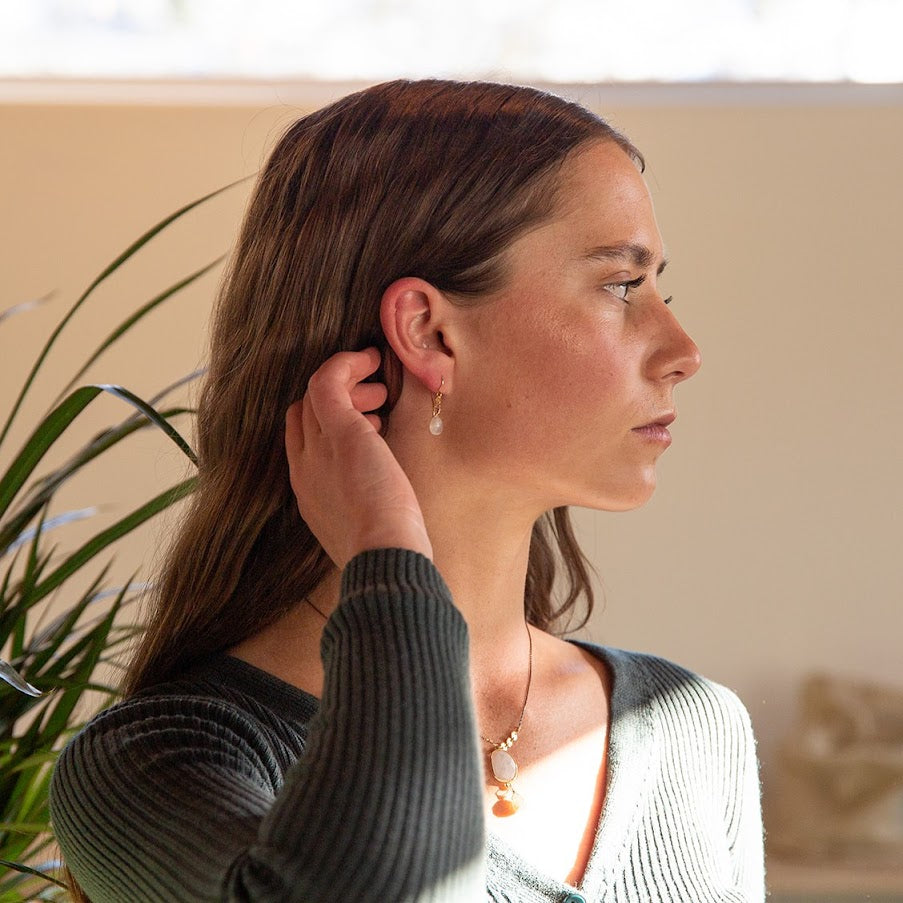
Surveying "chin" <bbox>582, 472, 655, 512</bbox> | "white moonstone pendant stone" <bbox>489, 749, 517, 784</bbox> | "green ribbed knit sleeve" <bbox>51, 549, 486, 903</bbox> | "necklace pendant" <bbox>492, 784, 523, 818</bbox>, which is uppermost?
"chin" <bbox>582, 472, 655, 512</bbox>

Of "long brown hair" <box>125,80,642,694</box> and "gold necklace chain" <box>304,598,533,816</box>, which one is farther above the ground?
"long brown hair" <box>125,80,642,694</box>

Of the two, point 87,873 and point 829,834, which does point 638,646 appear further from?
point 87,873

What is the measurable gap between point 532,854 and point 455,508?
0.37 meters

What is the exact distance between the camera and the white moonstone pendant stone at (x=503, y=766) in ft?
4.40

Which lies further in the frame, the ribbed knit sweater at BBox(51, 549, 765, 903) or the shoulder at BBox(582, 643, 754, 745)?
the shoulder at BBox(582, 643, 754, 745)

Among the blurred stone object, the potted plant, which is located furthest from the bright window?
the potted plant

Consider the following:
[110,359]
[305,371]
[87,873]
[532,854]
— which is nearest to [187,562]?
[305,371]

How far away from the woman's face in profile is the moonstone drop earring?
0.08 ft

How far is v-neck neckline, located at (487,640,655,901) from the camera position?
1.23 meters

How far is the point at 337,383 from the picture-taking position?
1.26m

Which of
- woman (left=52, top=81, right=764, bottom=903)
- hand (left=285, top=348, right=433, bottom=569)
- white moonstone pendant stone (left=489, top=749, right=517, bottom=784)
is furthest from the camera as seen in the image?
white moonstone pendant stone (left=489, top=749, right=517, bottom=784)

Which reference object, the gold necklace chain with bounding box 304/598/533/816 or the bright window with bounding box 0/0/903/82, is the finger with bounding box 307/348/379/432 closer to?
the gold necklace chain with bounding box 304/598/533/816

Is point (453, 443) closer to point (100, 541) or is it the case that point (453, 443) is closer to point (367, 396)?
point (367, 396)

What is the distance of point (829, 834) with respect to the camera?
3.02 m
